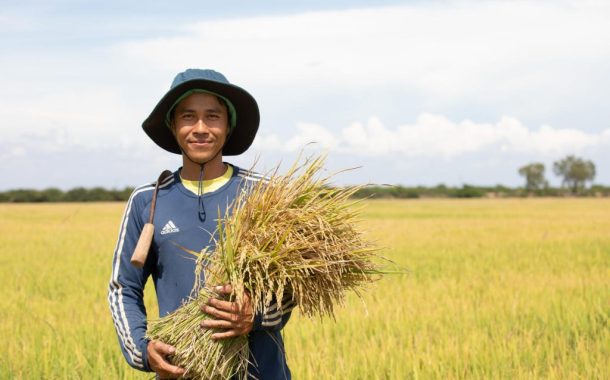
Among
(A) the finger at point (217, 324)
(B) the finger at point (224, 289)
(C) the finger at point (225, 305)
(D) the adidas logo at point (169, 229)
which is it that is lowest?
(A) the finger at point (217, 324)

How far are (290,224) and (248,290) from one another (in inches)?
10.0

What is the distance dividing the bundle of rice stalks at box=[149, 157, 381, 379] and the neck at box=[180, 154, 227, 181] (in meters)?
0.26

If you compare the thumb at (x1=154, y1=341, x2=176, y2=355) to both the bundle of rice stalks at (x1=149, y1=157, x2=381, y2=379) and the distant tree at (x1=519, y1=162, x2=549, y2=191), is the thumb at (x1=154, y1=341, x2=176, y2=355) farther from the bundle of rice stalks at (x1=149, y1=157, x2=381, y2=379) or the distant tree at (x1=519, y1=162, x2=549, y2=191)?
the distant tree at (x1=519, y1=162, x2=549, y2=191)

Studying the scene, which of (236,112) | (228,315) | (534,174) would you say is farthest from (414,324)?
(534,174)

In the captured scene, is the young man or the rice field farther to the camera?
the rice field

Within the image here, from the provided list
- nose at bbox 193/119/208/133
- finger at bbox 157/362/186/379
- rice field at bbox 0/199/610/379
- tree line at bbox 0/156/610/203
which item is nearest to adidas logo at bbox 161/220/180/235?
nose at bbox 193/119/208/133

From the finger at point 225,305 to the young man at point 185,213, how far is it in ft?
0.56

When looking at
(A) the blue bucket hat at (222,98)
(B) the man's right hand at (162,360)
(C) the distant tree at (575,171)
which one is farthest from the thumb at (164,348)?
(C) the distant tree at (575,171)

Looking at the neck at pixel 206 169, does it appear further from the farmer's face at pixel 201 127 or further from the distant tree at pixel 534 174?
the distant tree at pixel 534 174

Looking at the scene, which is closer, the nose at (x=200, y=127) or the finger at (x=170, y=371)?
the finger at (x=170, y=371)

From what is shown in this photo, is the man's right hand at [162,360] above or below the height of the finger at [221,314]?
below

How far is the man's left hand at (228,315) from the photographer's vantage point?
2102 millimetres

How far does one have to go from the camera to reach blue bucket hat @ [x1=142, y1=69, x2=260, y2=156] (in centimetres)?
241

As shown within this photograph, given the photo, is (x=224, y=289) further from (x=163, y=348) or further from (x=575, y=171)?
(x=575, y=171)
